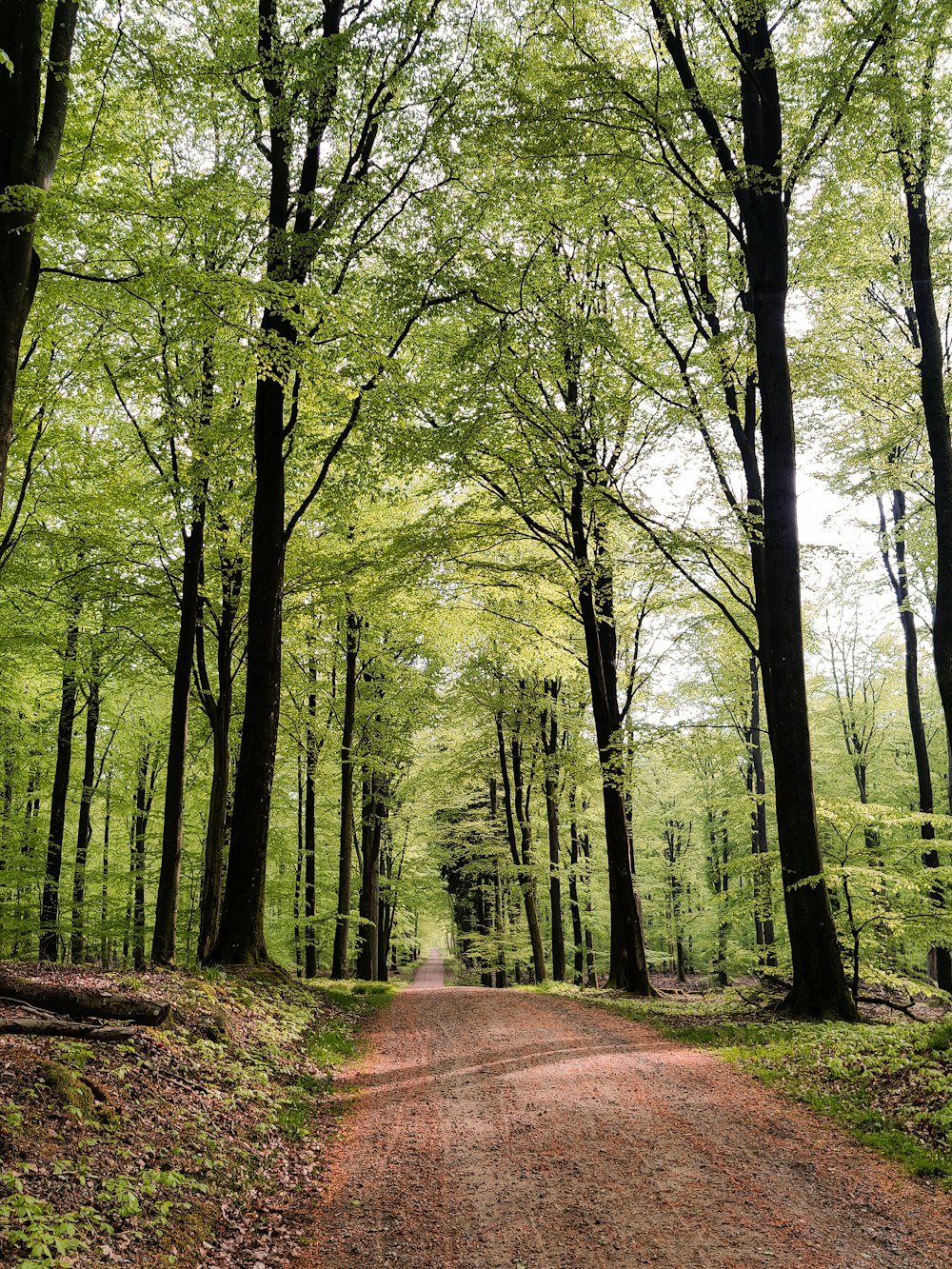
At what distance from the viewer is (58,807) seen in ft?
59.1

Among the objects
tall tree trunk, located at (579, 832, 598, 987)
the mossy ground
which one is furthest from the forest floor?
tall tree trunk, located at (579, 832, 598, 987)

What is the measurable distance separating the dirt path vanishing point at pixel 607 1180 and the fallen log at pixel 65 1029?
1916 mm

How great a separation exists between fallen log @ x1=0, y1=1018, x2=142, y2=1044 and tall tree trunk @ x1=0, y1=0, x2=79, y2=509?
12.6 feet

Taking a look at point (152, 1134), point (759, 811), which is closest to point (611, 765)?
point (152, 1134)

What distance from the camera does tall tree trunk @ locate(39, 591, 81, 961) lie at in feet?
56.6

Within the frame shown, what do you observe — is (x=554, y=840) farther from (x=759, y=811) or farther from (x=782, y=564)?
(x=782, y=564)

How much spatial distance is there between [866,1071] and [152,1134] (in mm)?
6107

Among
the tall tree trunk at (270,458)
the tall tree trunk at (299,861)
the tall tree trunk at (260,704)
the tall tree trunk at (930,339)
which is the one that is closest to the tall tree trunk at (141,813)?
the tall tree trunk at (299,861)

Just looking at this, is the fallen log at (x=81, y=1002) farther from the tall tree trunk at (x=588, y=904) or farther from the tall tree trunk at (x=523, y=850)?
the tall tree trunk at (x=588, y=904)

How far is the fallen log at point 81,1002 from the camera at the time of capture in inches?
228

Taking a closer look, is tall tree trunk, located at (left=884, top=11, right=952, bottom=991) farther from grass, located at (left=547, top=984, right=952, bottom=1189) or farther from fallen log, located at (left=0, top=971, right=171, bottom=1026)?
fallen log, located at (left=0, top=971, right=171, bottom=1026)

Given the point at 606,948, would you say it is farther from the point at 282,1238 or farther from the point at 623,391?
the point at 282,1238

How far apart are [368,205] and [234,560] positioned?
6.76m

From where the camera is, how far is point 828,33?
11.0 meters
